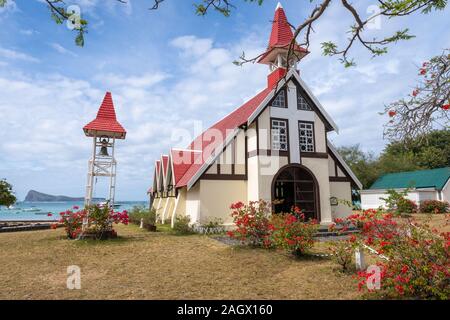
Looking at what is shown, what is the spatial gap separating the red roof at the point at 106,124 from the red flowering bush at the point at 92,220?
418cm

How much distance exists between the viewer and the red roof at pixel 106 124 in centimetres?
1530

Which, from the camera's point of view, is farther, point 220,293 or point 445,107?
point 220,293

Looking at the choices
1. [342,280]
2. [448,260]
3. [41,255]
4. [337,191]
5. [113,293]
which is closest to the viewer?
[448,260]

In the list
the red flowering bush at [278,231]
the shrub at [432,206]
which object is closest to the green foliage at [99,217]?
the red flowering bush at [278,231]

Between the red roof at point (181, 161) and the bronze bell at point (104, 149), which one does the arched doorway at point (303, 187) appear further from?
the bronze bell at point (104, 149)

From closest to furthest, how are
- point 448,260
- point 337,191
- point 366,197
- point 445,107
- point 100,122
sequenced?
point 445,107, point 448,260, point 100,122, point 337,191, point 366,197

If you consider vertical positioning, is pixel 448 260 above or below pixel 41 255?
above

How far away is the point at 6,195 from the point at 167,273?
1829cm

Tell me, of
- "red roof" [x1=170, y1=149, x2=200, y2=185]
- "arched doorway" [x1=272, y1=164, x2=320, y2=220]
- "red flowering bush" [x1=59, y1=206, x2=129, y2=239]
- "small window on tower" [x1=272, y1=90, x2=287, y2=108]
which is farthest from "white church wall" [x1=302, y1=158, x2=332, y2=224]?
"red flowering bush" [x1=59, y1=206, x2=129, y2=239]
